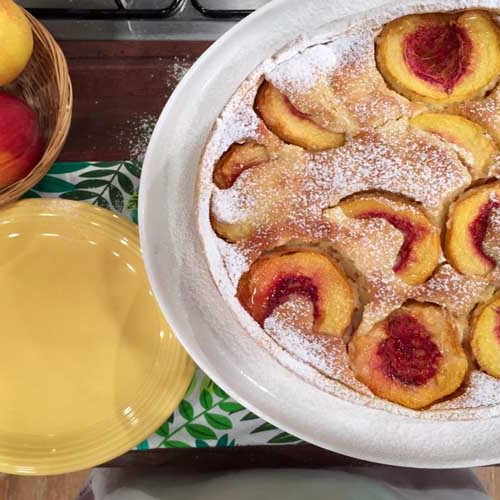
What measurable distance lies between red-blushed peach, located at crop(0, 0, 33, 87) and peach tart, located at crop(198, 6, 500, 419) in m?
0.33

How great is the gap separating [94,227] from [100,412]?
0.33 meters

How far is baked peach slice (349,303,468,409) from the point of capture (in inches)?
A: 41.8

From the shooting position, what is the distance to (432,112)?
106cm

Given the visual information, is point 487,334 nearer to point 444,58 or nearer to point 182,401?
point 444,58

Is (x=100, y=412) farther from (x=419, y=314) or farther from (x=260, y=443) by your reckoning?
(x=419, y=314)

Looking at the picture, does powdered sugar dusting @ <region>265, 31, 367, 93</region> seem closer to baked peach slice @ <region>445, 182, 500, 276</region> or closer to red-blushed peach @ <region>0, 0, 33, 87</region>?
baked peach slice @ <region>445, 182, 500, 276</region>

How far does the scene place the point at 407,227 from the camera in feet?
3.44

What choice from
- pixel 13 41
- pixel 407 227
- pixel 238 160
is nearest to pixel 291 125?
pixel 238 160

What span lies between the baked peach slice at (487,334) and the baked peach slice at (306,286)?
0.20m

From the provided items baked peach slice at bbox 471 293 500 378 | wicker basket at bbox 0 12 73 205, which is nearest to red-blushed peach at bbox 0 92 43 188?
wicker basket at bbox 0 12 73 205

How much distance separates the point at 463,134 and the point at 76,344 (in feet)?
2.45

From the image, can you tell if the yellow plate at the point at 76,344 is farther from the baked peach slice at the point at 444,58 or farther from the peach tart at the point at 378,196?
the baked peach slice at the point at 444,58

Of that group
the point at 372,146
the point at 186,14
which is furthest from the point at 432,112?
the point at 186,14

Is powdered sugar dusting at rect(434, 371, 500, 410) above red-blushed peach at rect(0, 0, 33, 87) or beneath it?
beneath
